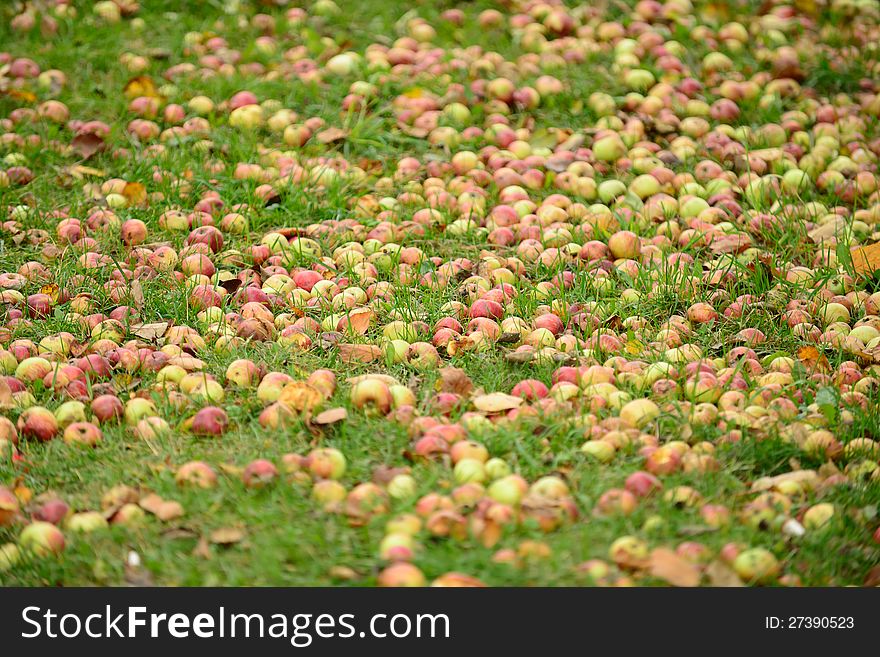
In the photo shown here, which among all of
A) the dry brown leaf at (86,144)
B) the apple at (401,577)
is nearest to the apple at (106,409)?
the apple at (401,577)

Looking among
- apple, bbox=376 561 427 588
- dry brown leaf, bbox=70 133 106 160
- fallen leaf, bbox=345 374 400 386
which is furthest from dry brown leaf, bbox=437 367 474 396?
dry brown leaf, bbox=70 133 106 160

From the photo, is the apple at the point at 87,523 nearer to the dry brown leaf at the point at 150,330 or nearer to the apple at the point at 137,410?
the apple at the point at 137,410

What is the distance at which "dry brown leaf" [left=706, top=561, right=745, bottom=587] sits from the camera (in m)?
2.19

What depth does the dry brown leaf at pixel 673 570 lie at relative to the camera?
7.07 ft

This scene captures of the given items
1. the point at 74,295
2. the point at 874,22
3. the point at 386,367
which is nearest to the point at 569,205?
the point at 386,367

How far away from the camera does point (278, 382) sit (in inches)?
112

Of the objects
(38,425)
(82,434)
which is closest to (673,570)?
(82,434)

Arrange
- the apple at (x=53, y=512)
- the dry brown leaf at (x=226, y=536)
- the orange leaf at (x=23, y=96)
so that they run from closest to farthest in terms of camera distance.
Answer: the dry brown leaf at (x=226, y=536)
the apple at (x=53, y=512)
the orange leaf at (x=23, y=96)

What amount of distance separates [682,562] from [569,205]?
214cm

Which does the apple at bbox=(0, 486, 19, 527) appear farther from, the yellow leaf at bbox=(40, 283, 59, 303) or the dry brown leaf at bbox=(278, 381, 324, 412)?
the yellow leaf at bbox=(40, 283, 59, 303)

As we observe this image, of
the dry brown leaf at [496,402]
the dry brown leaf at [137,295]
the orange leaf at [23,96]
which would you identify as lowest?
the dry brown leaf at [137,295]

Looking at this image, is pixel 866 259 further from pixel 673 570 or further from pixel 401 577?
pixel 401 577

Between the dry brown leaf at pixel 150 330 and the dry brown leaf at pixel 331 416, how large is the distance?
786 millimetres
